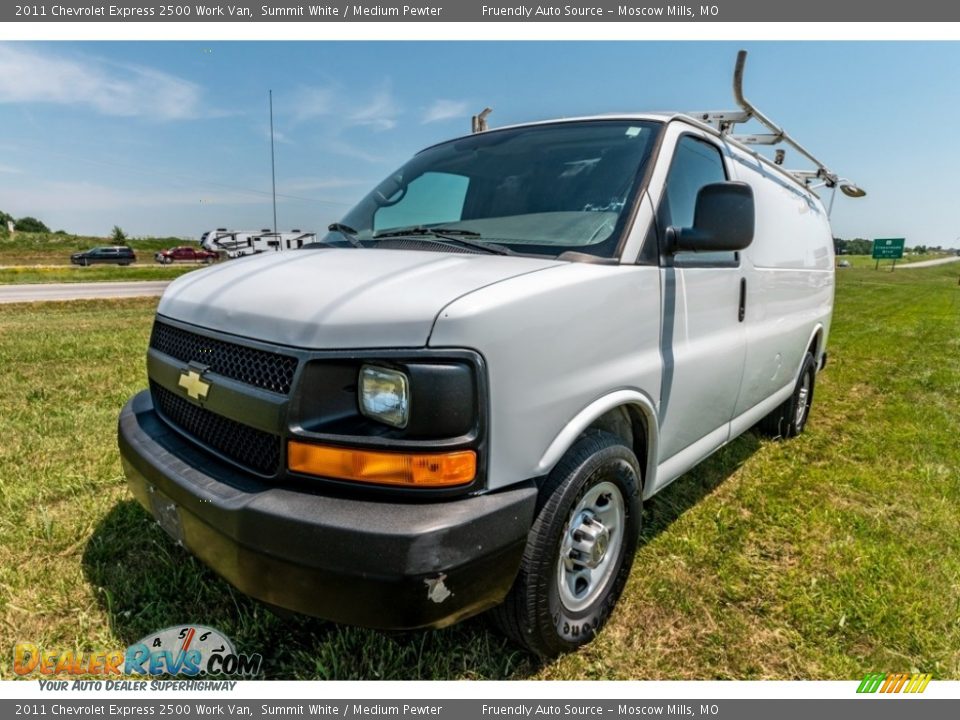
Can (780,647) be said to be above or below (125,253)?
below

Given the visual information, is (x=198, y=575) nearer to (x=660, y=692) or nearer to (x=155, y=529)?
(x=155, y=529)

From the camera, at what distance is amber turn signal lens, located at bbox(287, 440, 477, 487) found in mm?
1595

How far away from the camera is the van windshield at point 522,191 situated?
2316 millimetres

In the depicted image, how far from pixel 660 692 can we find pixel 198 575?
78.0 inches

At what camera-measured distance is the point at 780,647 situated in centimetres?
226

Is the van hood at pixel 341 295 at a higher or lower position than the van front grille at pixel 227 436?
higher

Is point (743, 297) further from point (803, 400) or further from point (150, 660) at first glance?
point (150, 660)

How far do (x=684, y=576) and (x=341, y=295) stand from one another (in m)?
2.10

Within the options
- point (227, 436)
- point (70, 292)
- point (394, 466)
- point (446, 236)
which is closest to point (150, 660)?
point (227, 436)

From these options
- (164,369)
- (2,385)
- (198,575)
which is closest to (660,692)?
(198,575)

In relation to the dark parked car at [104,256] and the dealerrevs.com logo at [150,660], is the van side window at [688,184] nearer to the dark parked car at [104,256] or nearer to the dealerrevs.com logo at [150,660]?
the dealerrevs.com logo at [150,660]

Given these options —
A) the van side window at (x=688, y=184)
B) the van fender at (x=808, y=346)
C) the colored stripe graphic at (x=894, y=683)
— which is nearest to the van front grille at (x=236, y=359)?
the van side window at (x=688, y=184)

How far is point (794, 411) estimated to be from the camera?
4.74m

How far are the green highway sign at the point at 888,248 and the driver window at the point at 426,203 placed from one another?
7816 centimetres
